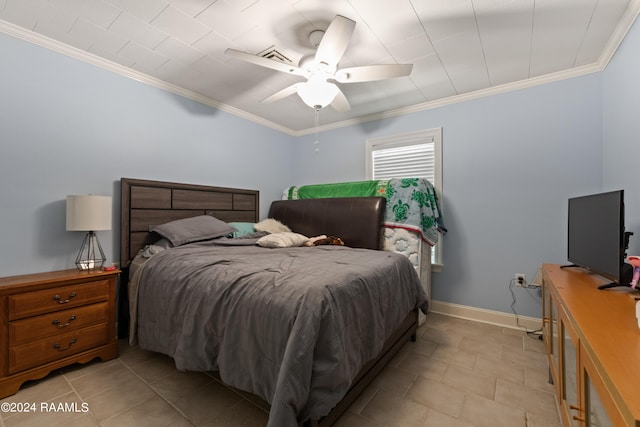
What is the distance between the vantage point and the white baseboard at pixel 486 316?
261 centimetres

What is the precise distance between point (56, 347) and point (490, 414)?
9.07ft

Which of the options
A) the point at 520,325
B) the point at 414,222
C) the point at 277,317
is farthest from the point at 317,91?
the point at 520,325

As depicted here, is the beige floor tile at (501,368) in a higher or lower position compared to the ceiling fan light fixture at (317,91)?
lower

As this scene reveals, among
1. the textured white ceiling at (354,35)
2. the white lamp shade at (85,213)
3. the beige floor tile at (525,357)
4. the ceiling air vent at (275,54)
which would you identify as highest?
the textured white ceiling at (354,35)

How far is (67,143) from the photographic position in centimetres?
219

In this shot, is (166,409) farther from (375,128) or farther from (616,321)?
(375,128)

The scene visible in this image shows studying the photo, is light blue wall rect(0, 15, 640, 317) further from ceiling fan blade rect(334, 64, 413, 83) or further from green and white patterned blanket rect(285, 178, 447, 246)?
ceiling fan blade rect(334, 64, 413, 83)

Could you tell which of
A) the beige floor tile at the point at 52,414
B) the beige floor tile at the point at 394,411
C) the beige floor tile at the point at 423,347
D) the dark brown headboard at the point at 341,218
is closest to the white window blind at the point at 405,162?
the dark brown headboard at the point at 341,218

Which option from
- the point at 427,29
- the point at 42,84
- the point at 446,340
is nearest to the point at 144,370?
the point at 42,84

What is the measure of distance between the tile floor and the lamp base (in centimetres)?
73

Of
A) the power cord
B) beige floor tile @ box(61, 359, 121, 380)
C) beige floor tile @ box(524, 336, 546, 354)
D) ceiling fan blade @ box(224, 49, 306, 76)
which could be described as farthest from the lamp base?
the power cord

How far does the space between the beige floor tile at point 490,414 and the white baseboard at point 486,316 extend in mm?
1352

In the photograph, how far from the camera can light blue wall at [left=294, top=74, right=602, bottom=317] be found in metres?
2.45

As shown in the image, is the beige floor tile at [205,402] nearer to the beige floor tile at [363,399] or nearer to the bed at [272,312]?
the bed at [272,312]
